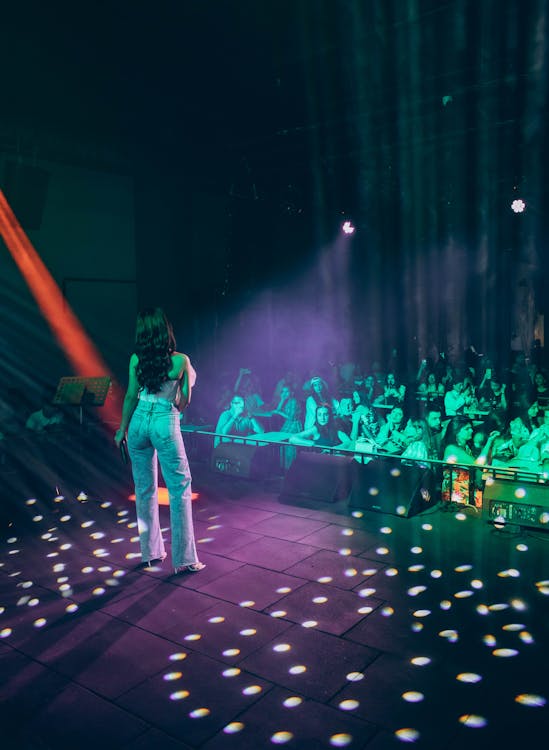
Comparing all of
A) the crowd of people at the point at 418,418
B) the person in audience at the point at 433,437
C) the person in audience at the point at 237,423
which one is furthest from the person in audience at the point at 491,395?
the person in audience at the point at 237,423

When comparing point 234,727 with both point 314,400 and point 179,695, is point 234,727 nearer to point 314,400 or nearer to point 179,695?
point 179,695

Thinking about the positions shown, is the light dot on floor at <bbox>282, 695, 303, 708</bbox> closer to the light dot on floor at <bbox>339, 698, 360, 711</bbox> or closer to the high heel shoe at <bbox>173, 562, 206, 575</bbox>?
the light dot on floor at <bbox>339, 698, 360, 711</bbox>

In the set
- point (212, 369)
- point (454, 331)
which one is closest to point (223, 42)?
point (212, 369)

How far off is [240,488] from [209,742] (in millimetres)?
3837

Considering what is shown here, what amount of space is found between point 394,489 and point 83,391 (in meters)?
3.25

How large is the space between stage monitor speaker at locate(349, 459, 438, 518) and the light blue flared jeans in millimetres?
1834

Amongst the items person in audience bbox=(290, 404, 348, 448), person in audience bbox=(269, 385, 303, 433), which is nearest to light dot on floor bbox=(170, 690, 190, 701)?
person in audience bbox=(290, 404, 348, 448)

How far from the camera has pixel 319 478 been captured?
561cm

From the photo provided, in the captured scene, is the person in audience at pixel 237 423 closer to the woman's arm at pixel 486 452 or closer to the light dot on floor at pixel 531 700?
the woman's arm at pixel 486 452

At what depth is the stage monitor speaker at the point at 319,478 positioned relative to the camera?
5504mm

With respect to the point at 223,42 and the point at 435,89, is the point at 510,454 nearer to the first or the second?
the point at 435,89

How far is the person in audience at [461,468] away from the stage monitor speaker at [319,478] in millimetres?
904

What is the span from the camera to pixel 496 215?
13.0 meters

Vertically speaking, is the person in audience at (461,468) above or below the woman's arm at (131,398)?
below
